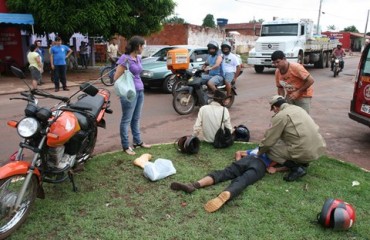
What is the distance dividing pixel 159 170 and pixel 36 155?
1.65 meters

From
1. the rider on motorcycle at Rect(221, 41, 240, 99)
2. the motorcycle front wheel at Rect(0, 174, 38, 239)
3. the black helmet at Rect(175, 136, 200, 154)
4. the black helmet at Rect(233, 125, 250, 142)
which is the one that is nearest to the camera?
the motorcycle front wheel at Rect(0, 174, 38, 239)

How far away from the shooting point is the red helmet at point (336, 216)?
3.27m

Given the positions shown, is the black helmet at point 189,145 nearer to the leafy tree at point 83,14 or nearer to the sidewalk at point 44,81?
the sidewalk at point 44,81

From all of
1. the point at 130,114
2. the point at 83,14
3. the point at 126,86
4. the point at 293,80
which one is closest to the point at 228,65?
the point at 293,80

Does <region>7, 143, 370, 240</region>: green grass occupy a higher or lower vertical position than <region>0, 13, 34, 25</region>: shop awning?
lower

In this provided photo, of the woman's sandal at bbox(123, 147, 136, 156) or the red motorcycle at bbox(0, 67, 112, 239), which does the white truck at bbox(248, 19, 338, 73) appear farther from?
the red motorcycle at bbox(0, 67, 112, 239)

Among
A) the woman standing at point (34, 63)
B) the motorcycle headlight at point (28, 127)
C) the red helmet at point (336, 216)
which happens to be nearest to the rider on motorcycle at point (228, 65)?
the red helmet at point (336, 216)

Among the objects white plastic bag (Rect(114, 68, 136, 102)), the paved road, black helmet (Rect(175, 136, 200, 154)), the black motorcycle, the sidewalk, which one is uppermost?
white plastic bag (Rect(114, 68, 136, 102))

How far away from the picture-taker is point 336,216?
3.28m

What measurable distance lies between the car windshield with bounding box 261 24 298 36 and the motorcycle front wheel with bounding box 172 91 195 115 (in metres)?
12.1

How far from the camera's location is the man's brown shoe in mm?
3664

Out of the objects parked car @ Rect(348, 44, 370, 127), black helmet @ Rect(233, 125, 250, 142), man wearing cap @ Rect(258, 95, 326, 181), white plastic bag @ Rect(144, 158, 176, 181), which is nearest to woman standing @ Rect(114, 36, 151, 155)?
white plastic bag @ Rect(144, 158, 176, 181)

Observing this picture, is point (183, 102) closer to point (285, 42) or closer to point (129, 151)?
point (129, 151)

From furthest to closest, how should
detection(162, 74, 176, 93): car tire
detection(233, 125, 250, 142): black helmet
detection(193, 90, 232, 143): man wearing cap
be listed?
detection(162, 74, 176, 93): car tire < detection(233, 125, 250, 142): black helmet < detection(193, 90, 232, 143): man wearing cap
